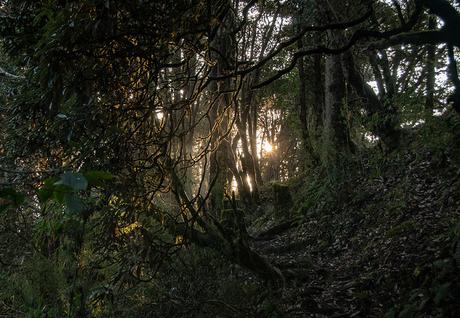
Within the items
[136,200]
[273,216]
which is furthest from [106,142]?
[273,216]

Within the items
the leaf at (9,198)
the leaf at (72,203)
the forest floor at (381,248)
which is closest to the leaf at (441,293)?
the forest floor at (381,248)

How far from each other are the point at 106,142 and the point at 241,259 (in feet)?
12.4

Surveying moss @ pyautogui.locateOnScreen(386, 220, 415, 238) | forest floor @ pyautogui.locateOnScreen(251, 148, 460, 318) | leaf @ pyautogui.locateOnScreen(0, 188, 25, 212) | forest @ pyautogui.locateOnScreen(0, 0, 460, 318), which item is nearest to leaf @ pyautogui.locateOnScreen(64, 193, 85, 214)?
forest @ pyautogui.locateOnScreen(0, 0, 460, 318)

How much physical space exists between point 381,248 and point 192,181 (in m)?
3.84

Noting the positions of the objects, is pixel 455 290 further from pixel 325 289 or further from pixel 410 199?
pixel 410 199

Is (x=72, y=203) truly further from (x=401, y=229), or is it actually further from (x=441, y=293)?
(x=401, y=229)

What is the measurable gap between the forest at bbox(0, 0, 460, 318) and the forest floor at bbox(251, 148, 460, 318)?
0.03 metres

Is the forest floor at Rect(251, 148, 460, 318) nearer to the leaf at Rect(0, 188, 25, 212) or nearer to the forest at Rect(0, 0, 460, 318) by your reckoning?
the forest at Rect(0, 0, 460, 318)

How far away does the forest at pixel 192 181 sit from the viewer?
135 inches

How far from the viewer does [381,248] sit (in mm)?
6965

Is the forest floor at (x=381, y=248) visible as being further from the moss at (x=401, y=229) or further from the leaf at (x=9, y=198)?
the leaf at (x=9, y=198)

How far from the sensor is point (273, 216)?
45.2 feet

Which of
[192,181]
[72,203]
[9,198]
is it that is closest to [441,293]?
[72,203]

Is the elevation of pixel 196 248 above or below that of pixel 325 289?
above
